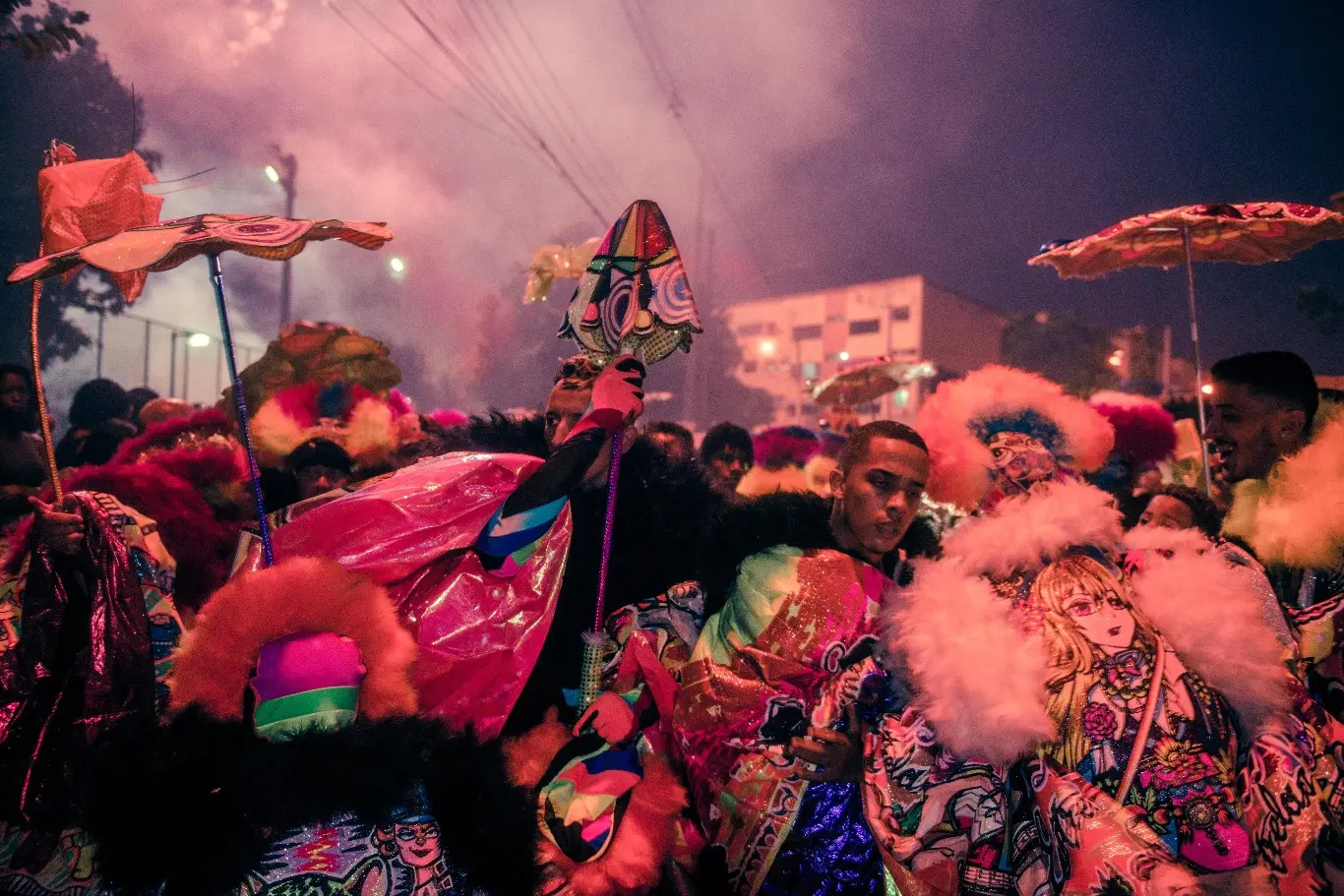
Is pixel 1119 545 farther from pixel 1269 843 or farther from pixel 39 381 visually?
pixel 39 381

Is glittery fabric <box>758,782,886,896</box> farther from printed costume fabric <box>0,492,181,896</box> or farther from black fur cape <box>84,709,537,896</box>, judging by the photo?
printed costume fabric <box>0,492,181,896</box>

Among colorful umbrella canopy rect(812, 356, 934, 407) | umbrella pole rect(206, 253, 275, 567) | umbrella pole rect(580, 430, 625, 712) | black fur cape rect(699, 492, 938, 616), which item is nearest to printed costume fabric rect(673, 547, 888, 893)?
black fur cape rect(699, 492, 938, 616)

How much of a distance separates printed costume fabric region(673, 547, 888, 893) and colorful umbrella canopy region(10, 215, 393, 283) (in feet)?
5.41

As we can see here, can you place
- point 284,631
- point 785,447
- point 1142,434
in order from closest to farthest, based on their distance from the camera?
point 284,631 < point 1142,434 < point 785,447

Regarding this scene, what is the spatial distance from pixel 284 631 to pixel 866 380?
1083cm

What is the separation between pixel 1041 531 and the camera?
7.10ft

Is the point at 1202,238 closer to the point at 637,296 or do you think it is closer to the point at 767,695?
the point at 637,296

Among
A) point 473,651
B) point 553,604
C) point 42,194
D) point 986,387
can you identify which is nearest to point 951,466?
point 986,387

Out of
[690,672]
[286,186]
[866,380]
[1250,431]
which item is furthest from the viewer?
[286,186]

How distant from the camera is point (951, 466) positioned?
9.78 feet

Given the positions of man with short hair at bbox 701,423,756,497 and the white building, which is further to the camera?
the white building

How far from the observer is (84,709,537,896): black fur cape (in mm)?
1577

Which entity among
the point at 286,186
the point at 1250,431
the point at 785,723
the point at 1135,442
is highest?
the point at 286,186

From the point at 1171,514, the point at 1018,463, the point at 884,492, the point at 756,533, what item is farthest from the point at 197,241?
the point at 1171,514
